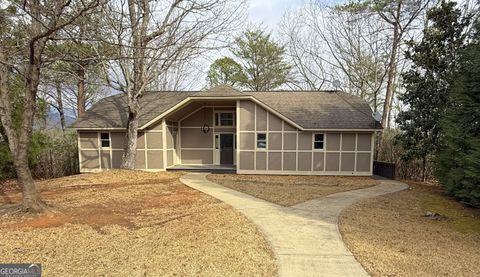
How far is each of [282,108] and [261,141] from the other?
8.79 ft

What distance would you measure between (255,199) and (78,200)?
217 inches

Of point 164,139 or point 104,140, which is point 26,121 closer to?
point 164,139

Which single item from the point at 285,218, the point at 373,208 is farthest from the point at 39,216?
the point at 373,208

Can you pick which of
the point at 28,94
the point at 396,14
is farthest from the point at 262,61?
the point at 28,94

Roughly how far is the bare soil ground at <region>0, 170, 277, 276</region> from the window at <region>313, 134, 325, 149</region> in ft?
25.2

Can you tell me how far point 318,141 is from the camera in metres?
14.5

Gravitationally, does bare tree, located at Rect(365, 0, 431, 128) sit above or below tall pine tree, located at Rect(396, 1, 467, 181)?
above

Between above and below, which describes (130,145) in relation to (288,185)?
above

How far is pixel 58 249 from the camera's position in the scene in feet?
16.3

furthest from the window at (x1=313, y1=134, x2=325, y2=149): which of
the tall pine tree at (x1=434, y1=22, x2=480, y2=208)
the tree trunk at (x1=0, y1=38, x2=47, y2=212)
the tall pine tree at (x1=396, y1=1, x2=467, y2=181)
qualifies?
the tree trunk at (x1=0, y1=38, x2=47, y2=212)

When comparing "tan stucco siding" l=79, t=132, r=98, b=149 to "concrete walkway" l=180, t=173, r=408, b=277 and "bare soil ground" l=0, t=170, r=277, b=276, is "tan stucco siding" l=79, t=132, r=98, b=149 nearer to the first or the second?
"bare soil ground" l=0, t=170, r=277, b=276

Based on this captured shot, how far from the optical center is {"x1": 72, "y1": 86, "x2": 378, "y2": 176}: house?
1433cm

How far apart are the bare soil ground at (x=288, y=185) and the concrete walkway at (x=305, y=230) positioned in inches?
19.1

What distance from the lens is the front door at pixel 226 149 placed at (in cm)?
1639
